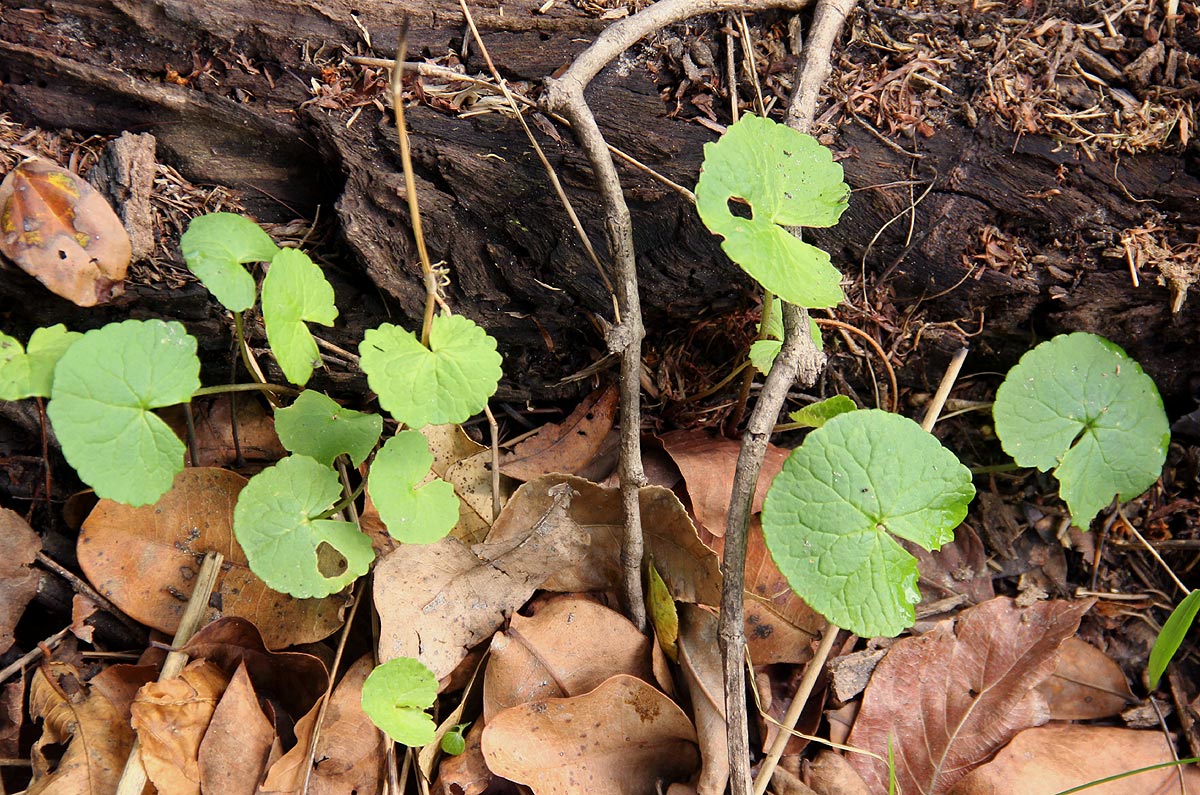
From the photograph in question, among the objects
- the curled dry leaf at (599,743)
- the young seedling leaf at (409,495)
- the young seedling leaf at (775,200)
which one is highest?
the young seedling leaf at (775,200)

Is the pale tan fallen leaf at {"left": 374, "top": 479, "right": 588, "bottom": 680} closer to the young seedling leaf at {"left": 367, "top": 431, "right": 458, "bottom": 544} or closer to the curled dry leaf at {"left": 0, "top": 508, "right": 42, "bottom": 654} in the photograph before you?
the young seedling leaf at {"left": 367, "top": 431, "right": 458, "bottom": 544}

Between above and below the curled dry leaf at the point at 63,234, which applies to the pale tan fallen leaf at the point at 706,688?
below

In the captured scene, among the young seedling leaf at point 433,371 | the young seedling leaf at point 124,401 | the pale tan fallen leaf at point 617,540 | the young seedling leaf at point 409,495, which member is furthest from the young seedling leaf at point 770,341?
the young seedling leaf at point 124,401

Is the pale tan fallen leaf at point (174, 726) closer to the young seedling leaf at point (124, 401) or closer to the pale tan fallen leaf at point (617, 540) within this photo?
the young seedling leaf at point (124, 401)

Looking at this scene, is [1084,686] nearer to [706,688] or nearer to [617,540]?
[706,688]

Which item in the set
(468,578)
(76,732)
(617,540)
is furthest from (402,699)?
(76,732)

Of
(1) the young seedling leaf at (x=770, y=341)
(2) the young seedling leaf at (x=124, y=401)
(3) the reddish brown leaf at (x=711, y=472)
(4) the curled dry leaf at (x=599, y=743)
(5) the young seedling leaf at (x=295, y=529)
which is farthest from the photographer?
(3) the reddish brown leaf at (x=711, y=472)

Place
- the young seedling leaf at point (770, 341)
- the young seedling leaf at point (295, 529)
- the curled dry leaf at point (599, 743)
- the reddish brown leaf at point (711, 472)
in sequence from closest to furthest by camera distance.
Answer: the young seedling leaf at point (295, 529) → the curled dry leaf at point (599, 743) → the young seedling leaf at point (770, 341) → the reddish brown leaf at point (711, 472)

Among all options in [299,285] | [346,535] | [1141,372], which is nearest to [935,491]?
[1141,372]
